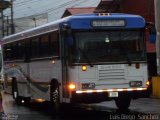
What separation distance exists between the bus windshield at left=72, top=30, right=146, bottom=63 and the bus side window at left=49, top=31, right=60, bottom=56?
1.27m

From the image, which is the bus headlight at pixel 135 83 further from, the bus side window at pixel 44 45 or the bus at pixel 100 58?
the bus side window at pixel 44 45

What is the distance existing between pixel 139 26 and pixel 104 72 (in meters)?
1.85

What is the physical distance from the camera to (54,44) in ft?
58.4

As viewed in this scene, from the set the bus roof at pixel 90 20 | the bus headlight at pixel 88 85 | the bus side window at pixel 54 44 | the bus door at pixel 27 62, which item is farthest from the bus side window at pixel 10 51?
the bus headlight at pixel 88 85

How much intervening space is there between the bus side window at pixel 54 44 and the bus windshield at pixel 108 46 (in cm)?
127

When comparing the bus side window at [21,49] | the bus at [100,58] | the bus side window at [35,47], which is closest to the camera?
the bus at [100,58]

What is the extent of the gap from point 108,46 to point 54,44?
84.5 inches

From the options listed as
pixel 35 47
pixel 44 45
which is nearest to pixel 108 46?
pixel 44 45

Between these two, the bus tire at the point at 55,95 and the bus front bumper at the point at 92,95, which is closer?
the bus front bumper at the point at 92,95

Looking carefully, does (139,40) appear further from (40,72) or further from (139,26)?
(40,72)

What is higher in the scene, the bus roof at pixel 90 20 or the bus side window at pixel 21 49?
the bus roof at pixel 90 20

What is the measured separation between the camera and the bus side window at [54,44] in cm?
1750

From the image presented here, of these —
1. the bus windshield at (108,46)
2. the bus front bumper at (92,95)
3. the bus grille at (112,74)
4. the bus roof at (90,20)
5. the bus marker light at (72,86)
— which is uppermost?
the bus roof at (90,20)

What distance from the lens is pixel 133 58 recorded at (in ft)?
55.0
